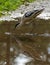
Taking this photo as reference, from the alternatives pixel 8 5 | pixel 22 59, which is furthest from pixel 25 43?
pixel 8 5

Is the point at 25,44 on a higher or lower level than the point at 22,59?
higher

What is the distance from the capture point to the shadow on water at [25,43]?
7832 millimetres

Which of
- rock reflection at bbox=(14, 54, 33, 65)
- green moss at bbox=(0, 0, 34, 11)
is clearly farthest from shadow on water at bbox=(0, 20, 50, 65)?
green moss at bbox=(0, 0, 34, 11)

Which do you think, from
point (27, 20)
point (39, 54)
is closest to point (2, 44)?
point (39, 54)

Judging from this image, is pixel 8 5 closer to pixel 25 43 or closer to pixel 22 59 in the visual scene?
pixel 25 43

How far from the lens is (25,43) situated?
930 cm

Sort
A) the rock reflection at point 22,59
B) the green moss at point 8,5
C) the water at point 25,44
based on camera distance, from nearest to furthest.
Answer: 1. the rock reflection at point 22,59
2. the water at point 25,44
3. the green moss at point 8,5

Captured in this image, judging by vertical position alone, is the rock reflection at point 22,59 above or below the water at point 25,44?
below

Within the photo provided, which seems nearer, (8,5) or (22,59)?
(22,59)

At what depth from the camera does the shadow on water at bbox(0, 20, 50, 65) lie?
783 cm

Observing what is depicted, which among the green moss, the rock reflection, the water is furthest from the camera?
the green moss

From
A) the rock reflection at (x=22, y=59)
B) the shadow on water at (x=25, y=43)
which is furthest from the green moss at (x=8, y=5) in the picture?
the rock reflection at (x=22, y=59)

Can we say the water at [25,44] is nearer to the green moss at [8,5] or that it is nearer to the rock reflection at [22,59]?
the rock reflection at [22,59]

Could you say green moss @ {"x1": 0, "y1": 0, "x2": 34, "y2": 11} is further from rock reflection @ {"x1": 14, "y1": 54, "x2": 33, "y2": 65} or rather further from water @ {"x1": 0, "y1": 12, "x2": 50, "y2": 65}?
rock reflection @ {"x1": 14, "y1": 54, "x2": 33, "y2": 65}
